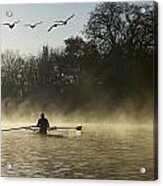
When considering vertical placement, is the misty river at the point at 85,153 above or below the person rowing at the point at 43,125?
below

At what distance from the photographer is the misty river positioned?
4.10ft

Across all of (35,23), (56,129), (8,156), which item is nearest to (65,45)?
(35,23)

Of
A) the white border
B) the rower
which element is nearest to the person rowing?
the rower

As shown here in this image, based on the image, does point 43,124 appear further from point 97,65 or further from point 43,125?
point 97,65

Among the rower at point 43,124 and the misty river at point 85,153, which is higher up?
the rower at point 43,124

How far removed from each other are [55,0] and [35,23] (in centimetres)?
7

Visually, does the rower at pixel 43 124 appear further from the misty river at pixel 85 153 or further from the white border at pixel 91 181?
the white border at pixel 91 181

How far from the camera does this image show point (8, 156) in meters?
1.32

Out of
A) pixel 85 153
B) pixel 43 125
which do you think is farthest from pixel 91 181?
pixel 43 125

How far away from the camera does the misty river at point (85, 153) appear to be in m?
1.25

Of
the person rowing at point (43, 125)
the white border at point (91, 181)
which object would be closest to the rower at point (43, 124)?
the person rowing at point (43, 125)

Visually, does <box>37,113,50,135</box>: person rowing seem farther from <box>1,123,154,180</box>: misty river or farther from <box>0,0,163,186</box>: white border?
<box>0,0,163,186</box>: white border

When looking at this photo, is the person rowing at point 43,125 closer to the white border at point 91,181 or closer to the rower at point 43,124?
the rower at point 43,124

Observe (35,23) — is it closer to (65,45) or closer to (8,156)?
(65,45)
